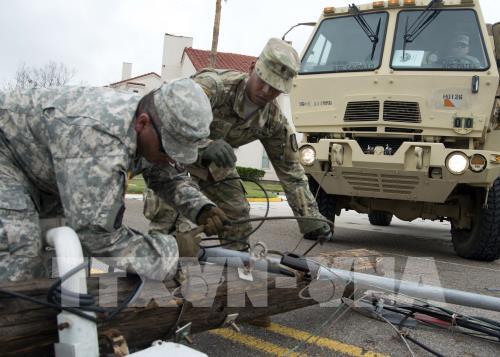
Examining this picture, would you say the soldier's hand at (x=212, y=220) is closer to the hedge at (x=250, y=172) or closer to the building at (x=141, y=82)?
the hedge at (x=250, y=172)

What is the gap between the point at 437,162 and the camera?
5.19 m

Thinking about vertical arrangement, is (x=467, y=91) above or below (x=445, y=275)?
above

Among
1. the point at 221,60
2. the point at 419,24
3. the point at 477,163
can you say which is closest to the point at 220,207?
the point at 477,163

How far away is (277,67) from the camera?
342 centimetres

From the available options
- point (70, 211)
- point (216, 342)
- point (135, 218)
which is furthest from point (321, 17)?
point (70, 211)

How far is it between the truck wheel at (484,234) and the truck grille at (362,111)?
1431 millimetres

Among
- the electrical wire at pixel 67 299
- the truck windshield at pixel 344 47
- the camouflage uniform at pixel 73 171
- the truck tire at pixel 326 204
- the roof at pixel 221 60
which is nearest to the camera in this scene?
the electrical wire at pixel 67 299

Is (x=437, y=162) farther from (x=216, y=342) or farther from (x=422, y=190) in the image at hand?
(x=216, y=342)

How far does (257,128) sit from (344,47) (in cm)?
270

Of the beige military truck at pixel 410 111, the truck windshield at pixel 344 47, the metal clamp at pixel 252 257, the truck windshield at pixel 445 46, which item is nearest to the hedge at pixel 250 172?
the truck windshield at pixel 344 47

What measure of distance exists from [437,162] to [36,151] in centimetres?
396

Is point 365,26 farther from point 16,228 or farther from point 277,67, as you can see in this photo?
point 16,228

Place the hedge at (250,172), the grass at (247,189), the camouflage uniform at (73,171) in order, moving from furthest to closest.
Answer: the hedge at (250,172) < the grass at (247,189) < the camouflage uniform at (73,171)

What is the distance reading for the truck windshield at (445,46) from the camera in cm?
555
